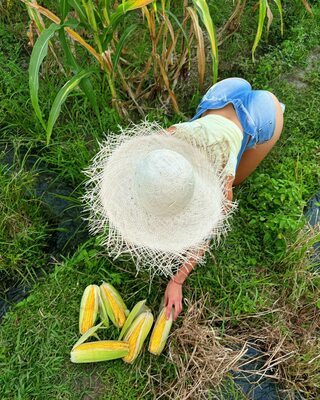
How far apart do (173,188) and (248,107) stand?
876 millimetres

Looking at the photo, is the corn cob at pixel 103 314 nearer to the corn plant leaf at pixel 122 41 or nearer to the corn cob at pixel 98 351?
the corn cob at pixel 98 351

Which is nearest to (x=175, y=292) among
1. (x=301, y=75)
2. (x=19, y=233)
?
(x=19, y=233)

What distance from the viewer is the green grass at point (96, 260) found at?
1757 millimetres

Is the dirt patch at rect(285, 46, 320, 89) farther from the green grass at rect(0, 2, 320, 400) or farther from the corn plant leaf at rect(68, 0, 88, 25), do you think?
the corn plant leaf at rect(68, 0, 88, 25)

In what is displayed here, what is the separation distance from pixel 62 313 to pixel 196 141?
3.04 feet

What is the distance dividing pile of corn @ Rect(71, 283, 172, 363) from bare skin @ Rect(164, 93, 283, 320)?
57 millimetres

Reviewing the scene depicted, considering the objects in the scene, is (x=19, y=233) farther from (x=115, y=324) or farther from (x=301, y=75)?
(x=301, y=75)

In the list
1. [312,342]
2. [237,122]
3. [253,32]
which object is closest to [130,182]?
[237,122]

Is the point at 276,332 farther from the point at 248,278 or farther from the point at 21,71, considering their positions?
the point at 21,71

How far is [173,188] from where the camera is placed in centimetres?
125

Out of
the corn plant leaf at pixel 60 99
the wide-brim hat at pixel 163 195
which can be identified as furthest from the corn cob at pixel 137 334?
the corn plant leaf at pixel 60 99

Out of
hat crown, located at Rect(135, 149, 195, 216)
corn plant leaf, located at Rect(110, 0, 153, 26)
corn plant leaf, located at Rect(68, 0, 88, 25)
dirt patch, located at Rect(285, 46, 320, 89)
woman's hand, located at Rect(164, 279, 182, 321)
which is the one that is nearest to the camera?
hat crown, located at Rect(135, 149, 195, 216)

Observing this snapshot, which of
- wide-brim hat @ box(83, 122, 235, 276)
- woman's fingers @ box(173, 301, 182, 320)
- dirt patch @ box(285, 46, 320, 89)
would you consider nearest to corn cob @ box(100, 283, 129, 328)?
woman's fingers @ box(173, 301, 182, 320)

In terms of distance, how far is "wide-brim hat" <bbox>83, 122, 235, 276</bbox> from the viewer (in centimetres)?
126
